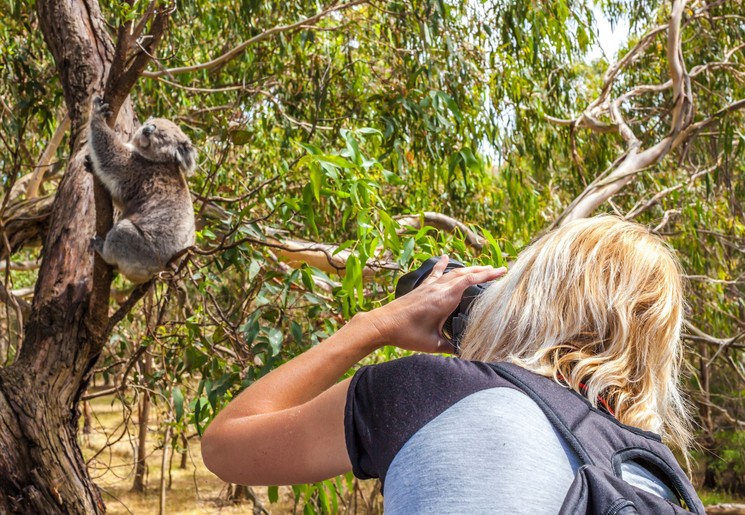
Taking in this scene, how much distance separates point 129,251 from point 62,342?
48 cm

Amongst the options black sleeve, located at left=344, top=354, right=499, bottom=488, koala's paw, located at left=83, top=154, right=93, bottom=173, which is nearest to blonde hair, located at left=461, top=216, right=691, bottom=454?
black sleeve, located at left=344, top=354, right=499, bottom=488

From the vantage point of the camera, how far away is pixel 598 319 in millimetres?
740

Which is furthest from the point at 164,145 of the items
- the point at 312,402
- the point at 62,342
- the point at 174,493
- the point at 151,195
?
the point at 174,493

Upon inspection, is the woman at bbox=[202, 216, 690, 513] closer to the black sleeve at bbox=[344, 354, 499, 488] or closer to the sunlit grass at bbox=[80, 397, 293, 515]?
the black sleeve at bbox=[344, 354, 499, 488]

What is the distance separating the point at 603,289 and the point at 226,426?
0.41m

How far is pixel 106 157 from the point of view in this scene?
2.55m

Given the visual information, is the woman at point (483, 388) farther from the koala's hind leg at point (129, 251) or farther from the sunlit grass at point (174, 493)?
the sunlit grass at point (174, 493)

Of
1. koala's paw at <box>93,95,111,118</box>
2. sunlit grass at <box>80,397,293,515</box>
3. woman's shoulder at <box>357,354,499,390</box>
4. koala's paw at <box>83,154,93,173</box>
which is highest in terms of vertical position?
koala's paw at <box>93,95,111,118</box>

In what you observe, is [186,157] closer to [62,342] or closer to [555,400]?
[62,342]

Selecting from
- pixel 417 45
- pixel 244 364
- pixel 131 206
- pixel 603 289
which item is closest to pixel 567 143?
pixel 417 45

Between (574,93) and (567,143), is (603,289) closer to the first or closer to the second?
(567,143)

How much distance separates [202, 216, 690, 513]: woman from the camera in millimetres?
587

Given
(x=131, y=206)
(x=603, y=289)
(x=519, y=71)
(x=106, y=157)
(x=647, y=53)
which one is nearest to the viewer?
(x=603, y=289)

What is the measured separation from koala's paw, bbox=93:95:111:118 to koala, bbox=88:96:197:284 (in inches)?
10.2
